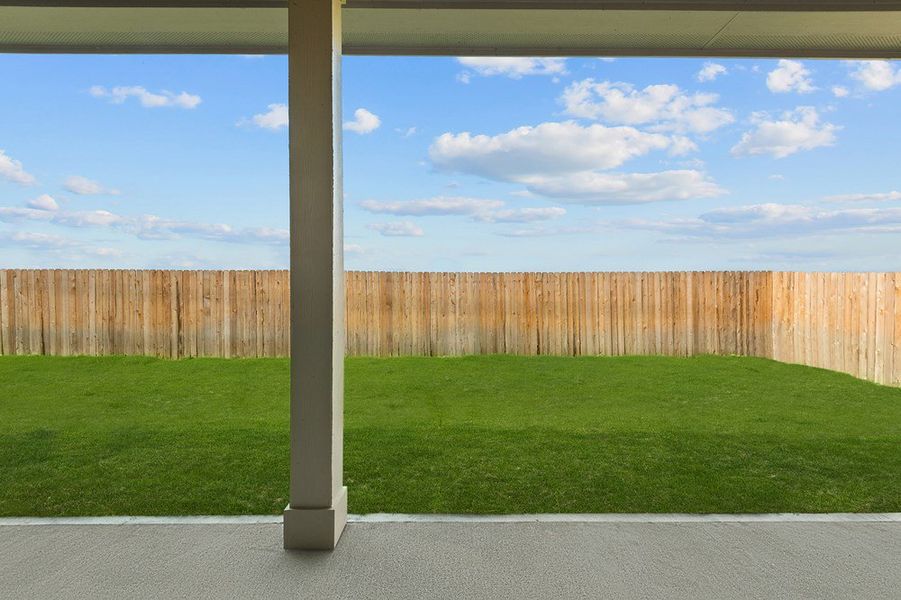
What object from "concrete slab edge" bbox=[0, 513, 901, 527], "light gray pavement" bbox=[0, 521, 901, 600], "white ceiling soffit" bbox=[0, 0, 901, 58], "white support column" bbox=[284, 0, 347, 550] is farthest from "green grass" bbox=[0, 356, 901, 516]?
"white ceiling soffit" bbox=[0, 0, 901, 58]

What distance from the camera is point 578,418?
Result: 643 cm

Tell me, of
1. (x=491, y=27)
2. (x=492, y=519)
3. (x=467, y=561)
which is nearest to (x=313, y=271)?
(x=467, y=561)

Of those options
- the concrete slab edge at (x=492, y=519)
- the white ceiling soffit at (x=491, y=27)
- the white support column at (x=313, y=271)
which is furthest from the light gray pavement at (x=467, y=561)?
the white ceiling soffit at (x=491, y=27)

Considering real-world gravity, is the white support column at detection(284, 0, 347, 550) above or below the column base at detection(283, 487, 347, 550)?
above

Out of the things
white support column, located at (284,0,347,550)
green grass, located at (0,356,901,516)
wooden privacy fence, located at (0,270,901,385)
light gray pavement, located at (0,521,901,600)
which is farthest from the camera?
wooden privacy fence, located at (0,270,901,385)

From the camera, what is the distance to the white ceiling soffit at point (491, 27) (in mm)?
3346

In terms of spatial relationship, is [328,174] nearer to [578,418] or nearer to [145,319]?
[578,418]

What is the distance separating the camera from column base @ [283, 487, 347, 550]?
2.73m

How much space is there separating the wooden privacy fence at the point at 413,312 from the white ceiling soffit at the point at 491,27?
628 centimetres

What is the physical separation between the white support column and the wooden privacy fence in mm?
7327

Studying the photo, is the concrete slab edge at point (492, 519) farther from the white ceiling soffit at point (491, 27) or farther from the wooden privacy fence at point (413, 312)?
the wooden privacy fence at point (413, 312)

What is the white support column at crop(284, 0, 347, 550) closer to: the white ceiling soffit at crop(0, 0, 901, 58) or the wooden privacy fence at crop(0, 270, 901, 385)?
the white ceiling soffit at crop(0, 0, 901, 58)

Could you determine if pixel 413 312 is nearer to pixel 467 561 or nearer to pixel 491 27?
pixel 491 27

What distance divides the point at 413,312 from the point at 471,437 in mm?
4970
